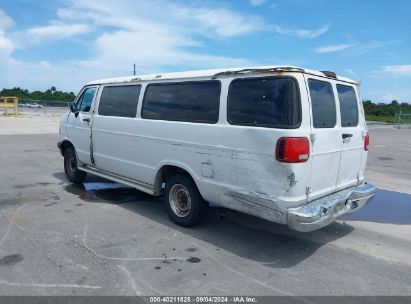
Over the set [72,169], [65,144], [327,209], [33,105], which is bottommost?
[72,169]

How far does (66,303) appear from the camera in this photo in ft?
11.0

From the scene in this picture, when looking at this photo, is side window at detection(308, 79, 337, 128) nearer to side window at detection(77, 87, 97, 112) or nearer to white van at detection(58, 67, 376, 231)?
white van at detection(58, 67, 376, 231)

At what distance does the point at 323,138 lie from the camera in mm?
4363

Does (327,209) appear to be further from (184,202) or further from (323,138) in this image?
(184,202)

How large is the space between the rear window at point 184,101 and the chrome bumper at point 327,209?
153 centimetres

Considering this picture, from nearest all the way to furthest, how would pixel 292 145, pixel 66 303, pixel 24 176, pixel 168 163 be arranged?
pixel 66 303 < pixel 292 145 < pixel 168 163 < pixel 24 176

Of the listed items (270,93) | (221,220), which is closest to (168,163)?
(221,220)

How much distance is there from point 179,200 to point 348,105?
8.89 ft

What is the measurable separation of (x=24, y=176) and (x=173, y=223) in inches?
186

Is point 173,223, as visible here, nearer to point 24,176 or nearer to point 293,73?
point 293,73

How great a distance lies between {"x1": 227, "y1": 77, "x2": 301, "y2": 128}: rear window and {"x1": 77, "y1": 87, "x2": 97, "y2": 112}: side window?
11.5 ft

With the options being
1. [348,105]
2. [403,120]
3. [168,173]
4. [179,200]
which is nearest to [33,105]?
[403,120]

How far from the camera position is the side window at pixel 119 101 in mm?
6033

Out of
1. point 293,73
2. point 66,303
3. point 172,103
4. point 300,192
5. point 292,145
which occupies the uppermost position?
point 293,73
